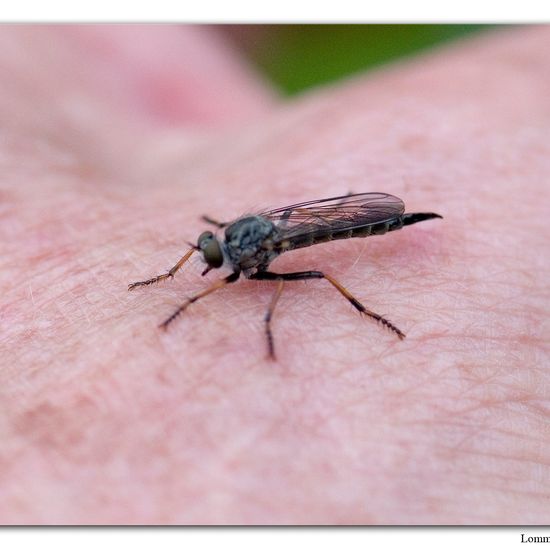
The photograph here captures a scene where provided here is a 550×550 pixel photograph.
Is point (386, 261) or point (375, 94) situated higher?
point (375, 94)

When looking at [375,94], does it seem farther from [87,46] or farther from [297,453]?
[87,46]

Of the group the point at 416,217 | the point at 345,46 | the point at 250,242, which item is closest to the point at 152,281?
the point at 250,242

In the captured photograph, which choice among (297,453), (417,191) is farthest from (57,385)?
(417,191)

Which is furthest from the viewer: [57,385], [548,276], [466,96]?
[466,96]

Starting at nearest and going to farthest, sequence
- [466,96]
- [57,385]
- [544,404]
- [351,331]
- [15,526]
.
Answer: [15,526] < [57,385] < [544,404] < [351,331] < [466,96]

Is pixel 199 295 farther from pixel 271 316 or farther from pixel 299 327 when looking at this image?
pixel 299 327

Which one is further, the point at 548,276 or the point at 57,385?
the point at 548,276

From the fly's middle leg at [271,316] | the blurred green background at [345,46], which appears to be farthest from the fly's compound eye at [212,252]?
the blurred green background at [345,46]

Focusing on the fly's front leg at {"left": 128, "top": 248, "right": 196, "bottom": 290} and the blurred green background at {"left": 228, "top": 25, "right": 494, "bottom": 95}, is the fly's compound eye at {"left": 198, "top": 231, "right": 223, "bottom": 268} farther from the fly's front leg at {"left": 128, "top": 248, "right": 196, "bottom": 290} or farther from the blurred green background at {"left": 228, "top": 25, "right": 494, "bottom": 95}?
the blurred green background at {"left": 228, "top": 25, "right": 494, "bottom": 95}
